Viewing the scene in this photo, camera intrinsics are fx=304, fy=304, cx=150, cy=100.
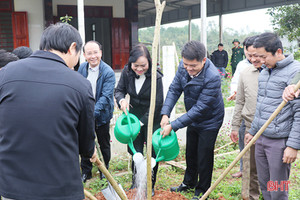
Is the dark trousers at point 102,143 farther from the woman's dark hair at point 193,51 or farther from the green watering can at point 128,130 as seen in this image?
the woman's dark hair at point 193,51

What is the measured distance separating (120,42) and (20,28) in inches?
130

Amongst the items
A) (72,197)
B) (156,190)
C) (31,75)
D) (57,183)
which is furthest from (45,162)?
(156,190)

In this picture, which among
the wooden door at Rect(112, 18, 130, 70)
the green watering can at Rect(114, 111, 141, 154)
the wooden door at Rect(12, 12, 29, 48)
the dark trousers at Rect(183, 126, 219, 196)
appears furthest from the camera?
the wooden door at Rect(112, 18, 130, 70)

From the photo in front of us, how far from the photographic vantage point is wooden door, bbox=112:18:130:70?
1000cm

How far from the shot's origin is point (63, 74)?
1.56m

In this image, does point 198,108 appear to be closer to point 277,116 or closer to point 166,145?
point 166,145

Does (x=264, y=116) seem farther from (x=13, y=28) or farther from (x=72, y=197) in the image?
(x=13, y=28)

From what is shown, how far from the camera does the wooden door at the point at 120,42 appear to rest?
10000 mm

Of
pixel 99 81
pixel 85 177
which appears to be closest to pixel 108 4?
pixel 99 81

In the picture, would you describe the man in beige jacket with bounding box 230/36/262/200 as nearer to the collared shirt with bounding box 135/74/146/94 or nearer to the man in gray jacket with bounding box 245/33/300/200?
the man in gray jacket with bounding box 245/33/300/200

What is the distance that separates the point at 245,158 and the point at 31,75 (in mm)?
2345

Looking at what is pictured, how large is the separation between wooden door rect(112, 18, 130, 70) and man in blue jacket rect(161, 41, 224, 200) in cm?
728

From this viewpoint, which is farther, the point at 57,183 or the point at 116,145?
the point at 116,145

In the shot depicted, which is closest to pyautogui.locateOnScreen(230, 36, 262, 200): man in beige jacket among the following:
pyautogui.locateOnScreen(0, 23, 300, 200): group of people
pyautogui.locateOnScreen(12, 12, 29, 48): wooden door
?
pyautogui.locateOnScreen(0, 23, 300, 200): group of people
